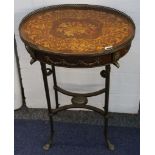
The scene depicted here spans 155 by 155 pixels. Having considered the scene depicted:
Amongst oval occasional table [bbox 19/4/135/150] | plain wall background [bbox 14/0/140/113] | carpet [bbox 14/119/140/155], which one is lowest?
carpet [bbox 14/119/140/155]

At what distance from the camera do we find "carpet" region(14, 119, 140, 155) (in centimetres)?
190

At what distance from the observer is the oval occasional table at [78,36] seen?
1.39m

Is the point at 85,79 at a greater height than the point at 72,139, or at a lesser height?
greater

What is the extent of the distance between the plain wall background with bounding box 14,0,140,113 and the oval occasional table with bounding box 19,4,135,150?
0.38ft

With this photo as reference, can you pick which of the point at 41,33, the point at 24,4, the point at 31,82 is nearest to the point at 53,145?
the point at 31,82

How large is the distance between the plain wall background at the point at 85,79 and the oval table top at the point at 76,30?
0.10m

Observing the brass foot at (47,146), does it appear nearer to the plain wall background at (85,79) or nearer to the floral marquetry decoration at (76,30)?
the plain wall background at (85,79)

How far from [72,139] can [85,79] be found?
0.40 m

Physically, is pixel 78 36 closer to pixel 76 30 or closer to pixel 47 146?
pixel 76 30

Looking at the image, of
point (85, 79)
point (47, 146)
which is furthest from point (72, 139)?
point (85, 79)

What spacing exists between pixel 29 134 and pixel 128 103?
2.31 feet

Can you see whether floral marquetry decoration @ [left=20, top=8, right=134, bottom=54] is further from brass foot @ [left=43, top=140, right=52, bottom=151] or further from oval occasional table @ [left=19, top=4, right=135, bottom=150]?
brass foot @ [left=43, top=140, right=52, bottom=151]

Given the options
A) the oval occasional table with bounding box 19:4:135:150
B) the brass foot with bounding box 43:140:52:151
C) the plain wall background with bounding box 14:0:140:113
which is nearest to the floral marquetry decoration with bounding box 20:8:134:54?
the oval occasional table with bounding box 19:4:135:150

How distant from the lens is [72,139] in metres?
1.98
